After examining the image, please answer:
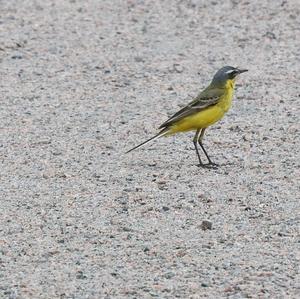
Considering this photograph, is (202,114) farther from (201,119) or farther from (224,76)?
(224,76)

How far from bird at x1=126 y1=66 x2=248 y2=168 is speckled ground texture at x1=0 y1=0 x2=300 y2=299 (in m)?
0.29

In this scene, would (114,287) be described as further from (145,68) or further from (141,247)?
(145,68)

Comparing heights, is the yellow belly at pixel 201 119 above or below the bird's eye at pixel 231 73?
below

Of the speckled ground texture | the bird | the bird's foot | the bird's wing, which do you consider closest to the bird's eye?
the bird

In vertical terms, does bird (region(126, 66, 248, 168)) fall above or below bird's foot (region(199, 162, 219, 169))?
above

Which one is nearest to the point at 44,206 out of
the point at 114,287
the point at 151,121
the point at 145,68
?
the point at 114,287

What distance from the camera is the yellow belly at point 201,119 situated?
36.6 ft

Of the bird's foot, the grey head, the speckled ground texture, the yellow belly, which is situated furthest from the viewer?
the grey head

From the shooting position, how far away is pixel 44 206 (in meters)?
9.90

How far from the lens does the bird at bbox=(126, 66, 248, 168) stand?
11156 mm

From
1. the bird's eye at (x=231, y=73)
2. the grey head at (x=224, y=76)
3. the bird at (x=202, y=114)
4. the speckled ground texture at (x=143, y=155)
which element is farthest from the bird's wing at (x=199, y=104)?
the speckled ground texture at (x=143, y=155)

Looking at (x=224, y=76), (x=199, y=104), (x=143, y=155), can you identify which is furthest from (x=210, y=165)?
(x=224, y=76)

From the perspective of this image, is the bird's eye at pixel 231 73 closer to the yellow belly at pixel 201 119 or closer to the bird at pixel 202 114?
the bird at pixel 202 114

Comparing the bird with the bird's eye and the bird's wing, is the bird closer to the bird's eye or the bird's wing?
the bird's wing
